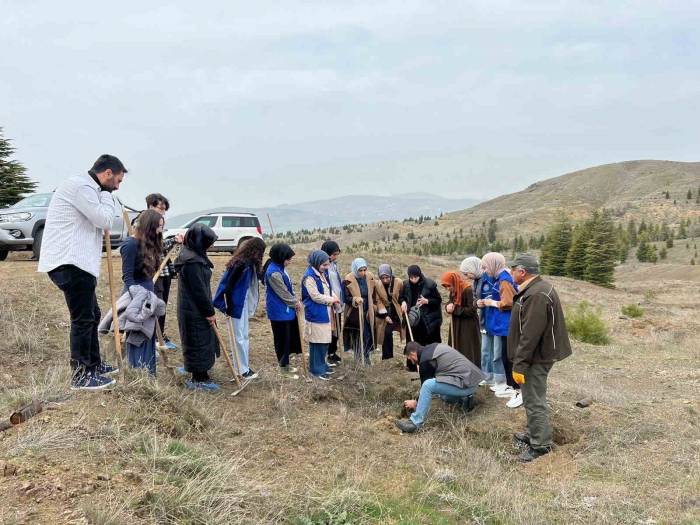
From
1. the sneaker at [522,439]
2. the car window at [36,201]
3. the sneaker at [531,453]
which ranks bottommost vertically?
the sneaker at [531,453]

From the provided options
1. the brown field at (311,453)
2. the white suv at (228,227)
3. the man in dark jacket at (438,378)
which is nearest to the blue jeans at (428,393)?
the man in dark jacket at (438,378)

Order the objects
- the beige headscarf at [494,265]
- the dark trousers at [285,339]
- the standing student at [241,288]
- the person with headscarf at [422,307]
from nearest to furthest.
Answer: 1. the standing student at [241,288]
2. the beige headscarf at [494,265]
3. the dark trousers at [285,339]
4. the person with headscarf at [422,307]

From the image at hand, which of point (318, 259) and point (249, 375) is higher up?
point (318, 259)

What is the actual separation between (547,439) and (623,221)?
64383 millimetres

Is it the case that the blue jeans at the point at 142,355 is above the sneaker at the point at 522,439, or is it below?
above

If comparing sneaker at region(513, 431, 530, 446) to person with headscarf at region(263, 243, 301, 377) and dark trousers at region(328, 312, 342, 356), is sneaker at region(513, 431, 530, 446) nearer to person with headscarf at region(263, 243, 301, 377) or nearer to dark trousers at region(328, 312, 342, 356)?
person with headscarf at region(263, 243, 301, 377)

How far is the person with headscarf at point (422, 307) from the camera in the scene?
295 inches

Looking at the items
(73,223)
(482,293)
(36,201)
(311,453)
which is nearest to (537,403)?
(482,293)

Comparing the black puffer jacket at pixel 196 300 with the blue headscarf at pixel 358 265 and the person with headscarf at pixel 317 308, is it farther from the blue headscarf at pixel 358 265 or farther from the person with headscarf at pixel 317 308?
the blue headscarf at pixel 358 265

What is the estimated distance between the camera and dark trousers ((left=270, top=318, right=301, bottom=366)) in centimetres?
688

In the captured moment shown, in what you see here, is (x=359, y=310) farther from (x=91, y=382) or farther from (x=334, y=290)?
(x=91, y=382)

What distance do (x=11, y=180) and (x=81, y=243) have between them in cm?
2309

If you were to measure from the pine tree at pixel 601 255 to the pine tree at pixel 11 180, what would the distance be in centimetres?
2891

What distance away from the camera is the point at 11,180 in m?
23.5
